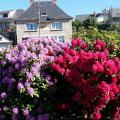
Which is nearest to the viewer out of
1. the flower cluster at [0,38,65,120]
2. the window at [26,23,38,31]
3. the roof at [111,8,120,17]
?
the flower cluster at [0,38,65,120]

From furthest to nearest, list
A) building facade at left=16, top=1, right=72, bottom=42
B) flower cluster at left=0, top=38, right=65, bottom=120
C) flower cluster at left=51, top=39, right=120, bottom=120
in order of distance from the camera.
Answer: building facade at left=16, top=1, right=72, bottom=42
flower cluster at left=0, top=38, right=65, bottom=120
flower cluster at left=51, top=39, right=120, bottom=120

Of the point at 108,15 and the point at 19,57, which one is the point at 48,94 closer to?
the point at 19,57

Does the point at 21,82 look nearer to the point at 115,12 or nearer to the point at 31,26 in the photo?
the point at 31,26

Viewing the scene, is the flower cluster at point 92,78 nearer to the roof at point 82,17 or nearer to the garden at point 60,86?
the garden at point 60,86

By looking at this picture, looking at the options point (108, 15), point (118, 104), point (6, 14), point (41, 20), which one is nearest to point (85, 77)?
point (118, 104)

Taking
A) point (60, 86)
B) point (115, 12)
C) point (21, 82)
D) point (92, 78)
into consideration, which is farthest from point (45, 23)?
point (92, 78)

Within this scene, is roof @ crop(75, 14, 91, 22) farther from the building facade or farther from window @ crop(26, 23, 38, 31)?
window @ crop(26, 23, 38, 31)

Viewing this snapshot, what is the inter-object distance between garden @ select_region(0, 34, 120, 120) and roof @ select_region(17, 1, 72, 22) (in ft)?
153

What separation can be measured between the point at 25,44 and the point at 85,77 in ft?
5.02

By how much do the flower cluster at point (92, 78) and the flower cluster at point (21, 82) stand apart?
11.9 inches

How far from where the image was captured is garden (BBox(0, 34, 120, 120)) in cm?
707

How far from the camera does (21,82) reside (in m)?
7.27

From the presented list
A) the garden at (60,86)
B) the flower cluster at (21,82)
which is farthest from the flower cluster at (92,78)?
the flower cluster at (21,82)

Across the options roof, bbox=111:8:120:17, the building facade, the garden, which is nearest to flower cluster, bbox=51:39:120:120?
the garden
